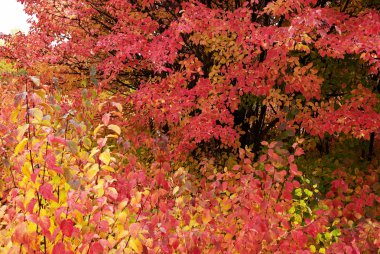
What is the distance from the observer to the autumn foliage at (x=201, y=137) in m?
3.21

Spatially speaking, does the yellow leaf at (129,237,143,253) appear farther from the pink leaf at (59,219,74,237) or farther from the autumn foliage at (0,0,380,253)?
the pink leaf at (59,219,74,237)

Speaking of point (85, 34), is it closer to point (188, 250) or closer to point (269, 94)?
point (269, 94)

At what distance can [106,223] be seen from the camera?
10.0 ft

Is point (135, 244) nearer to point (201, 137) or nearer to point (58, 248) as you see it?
point (58, 248)

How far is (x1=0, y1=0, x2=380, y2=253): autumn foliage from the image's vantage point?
10.5 feet

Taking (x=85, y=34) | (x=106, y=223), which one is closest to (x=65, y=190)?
(x=106, y=223)

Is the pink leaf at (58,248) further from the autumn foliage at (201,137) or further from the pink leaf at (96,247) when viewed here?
the pink leaf at (96,247)

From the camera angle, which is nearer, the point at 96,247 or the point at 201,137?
the point at 96,247

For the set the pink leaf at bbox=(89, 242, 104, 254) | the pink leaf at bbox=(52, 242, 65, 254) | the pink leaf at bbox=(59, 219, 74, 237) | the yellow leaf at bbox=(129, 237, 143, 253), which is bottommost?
the yellow leaf at bbox=(129, 237, 143, 253)

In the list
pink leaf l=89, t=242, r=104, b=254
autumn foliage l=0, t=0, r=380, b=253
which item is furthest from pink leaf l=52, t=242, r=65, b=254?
pink leaf l=89, t=242, r=104, b=254

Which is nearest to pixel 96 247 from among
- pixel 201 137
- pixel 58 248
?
pixel 58 248

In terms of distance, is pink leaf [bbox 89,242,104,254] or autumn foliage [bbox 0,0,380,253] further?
autumn foliage [bbox 0,0,380,253]

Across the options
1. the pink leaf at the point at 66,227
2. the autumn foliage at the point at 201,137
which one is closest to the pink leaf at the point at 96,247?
the autumn foliage at the point at 201,137

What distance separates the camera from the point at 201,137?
5.96 metres
